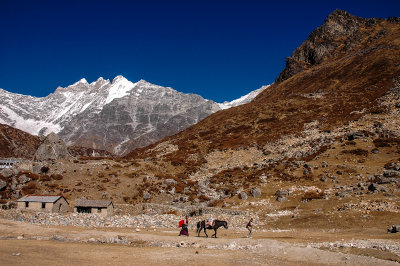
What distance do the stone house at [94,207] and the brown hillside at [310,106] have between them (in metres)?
33.9

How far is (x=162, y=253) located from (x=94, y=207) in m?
25.5

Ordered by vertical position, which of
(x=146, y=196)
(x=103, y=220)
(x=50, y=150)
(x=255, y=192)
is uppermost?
(x=50, y=150)

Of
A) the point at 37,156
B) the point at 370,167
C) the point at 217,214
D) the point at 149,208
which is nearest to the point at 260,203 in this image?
the point at 217,214

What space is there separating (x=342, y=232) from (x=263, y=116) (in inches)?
3007

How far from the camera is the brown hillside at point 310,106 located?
84312 millimetres

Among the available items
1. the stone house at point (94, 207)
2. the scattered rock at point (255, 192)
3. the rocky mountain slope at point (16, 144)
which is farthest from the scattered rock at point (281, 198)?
the rocky mountain slope at point (16, 144)

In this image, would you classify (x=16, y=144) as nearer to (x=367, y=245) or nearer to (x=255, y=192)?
(x=255, y=192)

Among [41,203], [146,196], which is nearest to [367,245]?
[146,196]

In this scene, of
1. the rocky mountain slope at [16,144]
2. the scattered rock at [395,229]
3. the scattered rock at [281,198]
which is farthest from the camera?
the rocky mountain slope at [16,144]

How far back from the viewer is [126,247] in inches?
890

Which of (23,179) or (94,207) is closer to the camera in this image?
(94,207)

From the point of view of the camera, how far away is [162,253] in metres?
20.2

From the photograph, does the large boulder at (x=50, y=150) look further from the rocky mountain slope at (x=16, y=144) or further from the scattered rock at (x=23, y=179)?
the rocky mountain slope at (x=16, y=144)

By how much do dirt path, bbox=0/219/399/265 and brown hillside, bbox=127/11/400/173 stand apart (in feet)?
170
